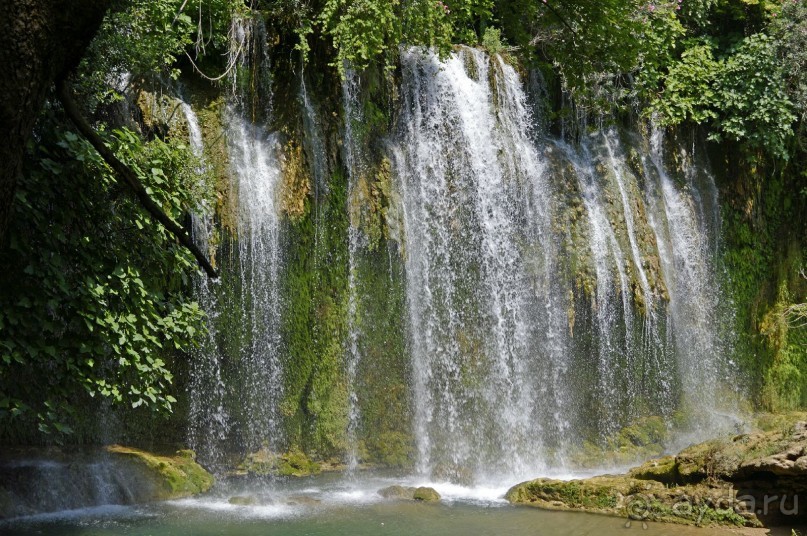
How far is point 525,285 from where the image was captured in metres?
13.4

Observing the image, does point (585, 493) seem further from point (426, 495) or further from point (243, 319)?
Answer: point (243, 319)

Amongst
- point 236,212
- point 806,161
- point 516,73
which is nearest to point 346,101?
point 236,212

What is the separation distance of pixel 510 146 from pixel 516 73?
1.64 meters

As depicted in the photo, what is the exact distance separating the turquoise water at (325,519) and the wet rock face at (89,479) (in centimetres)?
24

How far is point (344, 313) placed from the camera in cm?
1244

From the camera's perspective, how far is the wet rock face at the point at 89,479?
9.30 meters

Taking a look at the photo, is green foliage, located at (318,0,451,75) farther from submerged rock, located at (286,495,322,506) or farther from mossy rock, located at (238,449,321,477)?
submerged rock, located at (286,495,322,506)

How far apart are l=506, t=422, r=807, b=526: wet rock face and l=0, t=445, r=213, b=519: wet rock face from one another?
13.5ft

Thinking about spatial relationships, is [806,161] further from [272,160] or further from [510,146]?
[272,160]

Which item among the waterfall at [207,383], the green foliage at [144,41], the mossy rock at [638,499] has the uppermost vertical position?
the green foliage at [144,41]

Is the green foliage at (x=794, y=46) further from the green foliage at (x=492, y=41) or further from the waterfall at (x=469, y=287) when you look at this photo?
the green foliage at (x=492, y=41)

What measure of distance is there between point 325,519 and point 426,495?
58.7 inches

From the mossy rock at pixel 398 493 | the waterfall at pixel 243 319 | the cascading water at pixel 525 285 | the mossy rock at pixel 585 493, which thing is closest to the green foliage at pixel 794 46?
the cascading water at pixel 525 285

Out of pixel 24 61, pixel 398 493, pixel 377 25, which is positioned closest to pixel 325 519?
pixel 398 493
